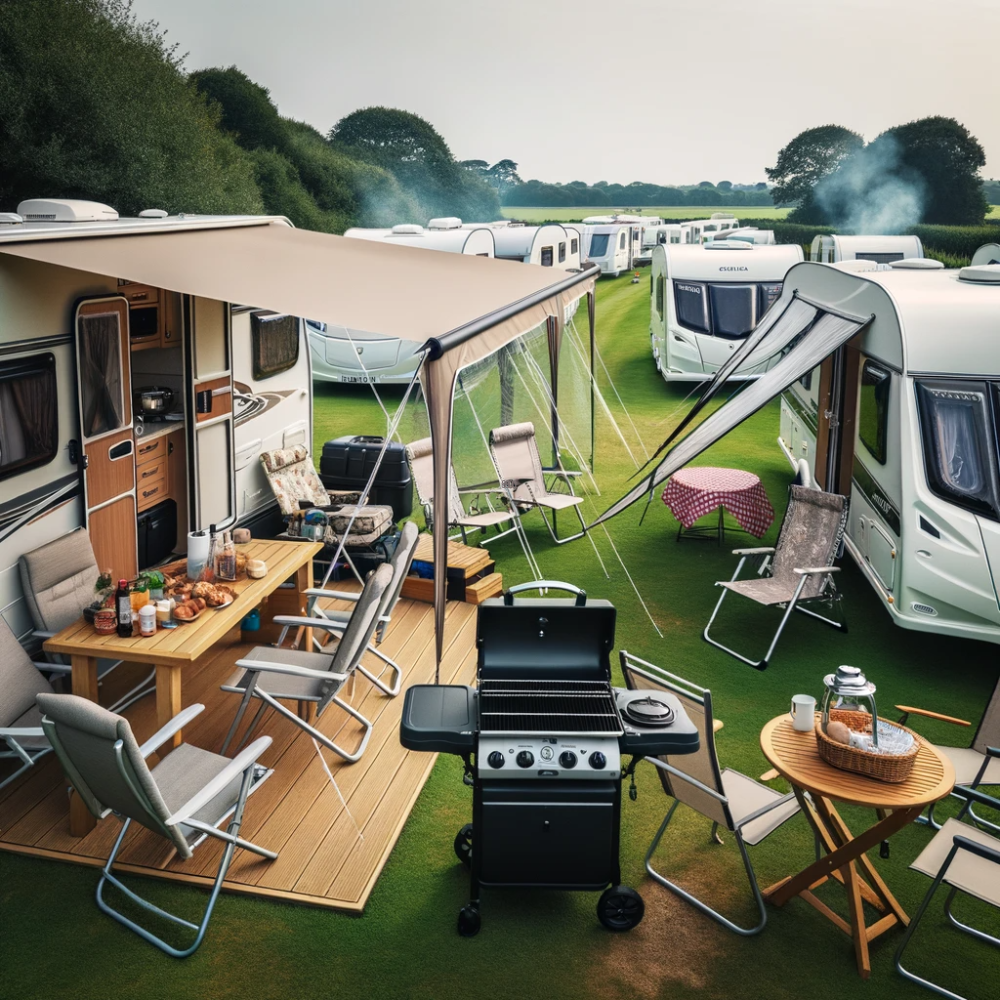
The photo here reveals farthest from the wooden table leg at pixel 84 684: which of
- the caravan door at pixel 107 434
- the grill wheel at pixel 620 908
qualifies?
the grill wheel at pixel 620 908

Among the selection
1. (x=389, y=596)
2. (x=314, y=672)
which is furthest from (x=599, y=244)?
(x=314, y=672)

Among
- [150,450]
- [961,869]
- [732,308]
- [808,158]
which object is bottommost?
[961,869]

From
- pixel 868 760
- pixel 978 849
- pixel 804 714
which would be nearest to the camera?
pixel 978 849

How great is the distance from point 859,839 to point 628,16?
63.2m

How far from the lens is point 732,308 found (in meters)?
13.1

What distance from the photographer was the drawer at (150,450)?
248 inches

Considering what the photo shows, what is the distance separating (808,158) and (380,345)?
54532mm

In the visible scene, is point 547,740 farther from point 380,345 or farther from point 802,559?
point 380,345

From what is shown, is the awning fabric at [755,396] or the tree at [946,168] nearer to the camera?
the awning fabric at [755,396]

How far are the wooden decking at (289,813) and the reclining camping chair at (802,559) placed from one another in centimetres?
187

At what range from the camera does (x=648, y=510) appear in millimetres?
9125

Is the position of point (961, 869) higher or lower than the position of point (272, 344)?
lower

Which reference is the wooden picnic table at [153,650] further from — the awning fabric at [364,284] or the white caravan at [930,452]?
the white caravan at [930,452]

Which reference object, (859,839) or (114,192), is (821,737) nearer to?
(859,839)
